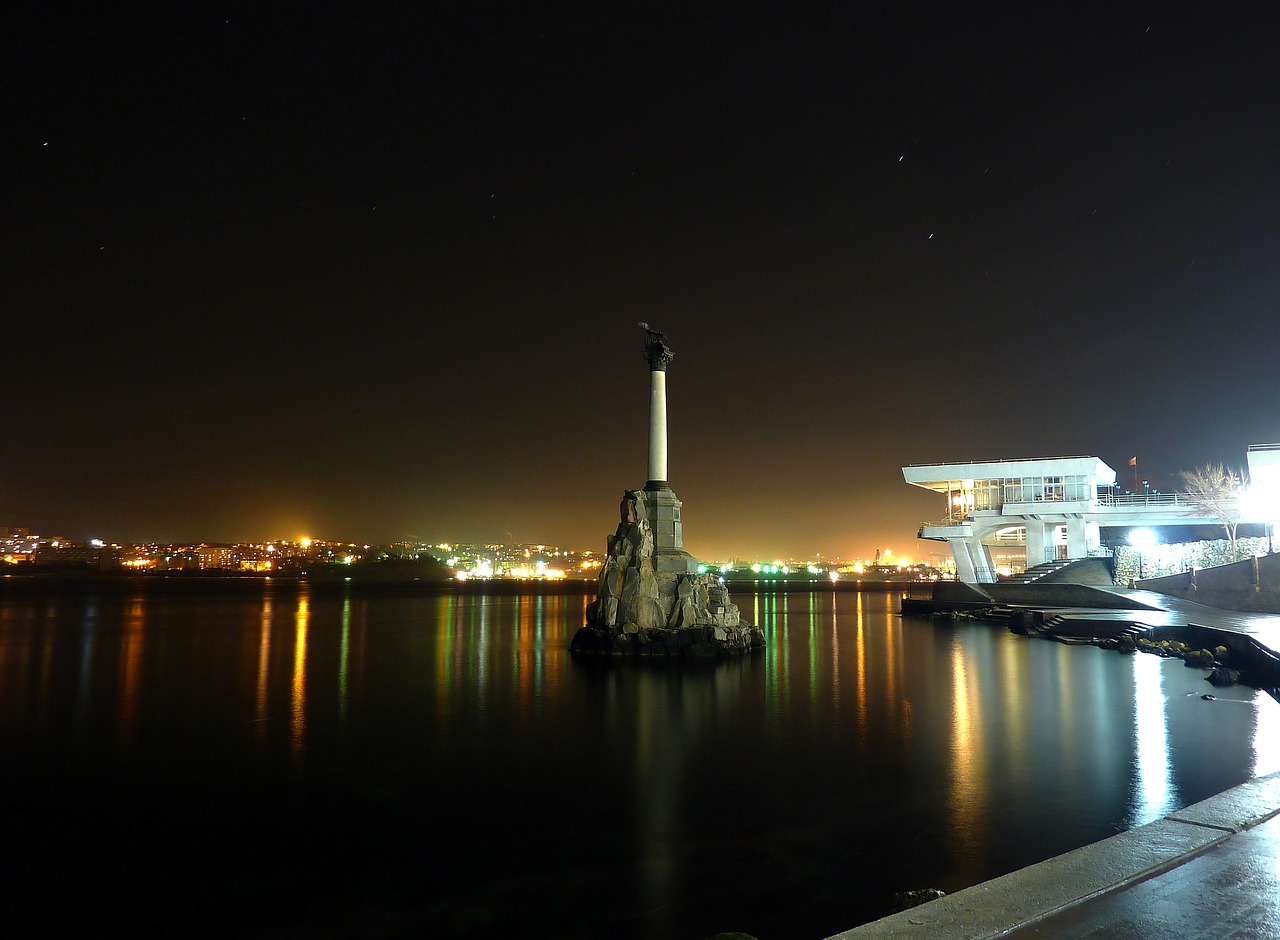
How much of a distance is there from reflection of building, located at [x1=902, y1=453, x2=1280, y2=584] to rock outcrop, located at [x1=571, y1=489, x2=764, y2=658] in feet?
Answer: 100

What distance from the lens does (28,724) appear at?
74.8 ft

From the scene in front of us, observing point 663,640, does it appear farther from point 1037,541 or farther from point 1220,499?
point 1037,541

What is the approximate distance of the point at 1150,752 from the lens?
17328 mm

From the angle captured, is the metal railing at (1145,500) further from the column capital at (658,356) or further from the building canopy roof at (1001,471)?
the column capital at (658,356)

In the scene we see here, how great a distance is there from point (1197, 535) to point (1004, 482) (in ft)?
52.6

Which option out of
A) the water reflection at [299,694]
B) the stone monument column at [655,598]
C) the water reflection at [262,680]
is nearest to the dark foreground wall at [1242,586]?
the stone monument column at [655,598]

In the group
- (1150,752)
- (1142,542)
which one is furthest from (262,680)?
(1142,542)

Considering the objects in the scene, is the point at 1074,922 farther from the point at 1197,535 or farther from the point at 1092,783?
the point at 1197,535

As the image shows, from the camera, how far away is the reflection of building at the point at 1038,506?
197ft

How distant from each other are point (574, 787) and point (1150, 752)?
38.5ft

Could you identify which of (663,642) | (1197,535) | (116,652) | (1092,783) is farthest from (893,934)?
(1197,535)

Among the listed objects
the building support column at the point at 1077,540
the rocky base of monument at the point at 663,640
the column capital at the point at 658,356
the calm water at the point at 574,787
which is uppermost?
the column capital at the point at 658,356

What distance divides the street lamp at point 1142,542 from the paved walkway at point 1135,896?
2488 inches

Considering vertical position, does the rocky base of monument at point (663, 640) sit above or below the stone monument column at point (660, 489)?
below
